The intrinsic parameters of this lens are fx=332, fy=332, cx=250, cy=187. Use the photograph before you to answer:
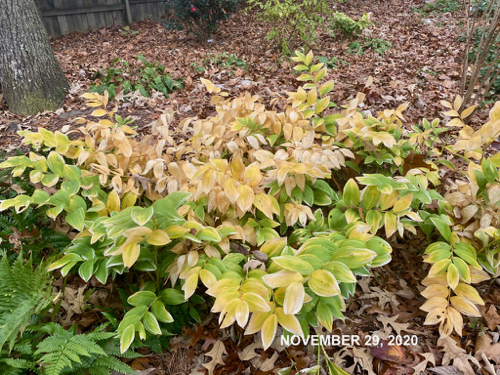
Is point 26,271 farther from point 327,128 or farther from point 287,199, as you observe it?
point 327,128

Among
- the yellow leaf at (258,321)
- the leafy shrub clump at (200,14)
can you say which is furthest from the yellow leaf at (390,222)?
the leafy shrub clump at (200,14)

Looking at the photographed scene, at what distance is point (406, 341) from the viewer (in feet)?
5.16

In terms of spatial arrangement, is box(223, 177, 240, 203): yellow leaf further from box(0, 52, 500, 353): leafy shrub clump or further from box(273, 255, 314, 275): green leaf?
box(273, 255, 314, 275): green leaf

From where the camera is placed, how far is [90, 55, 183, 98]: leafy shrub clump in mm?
4199

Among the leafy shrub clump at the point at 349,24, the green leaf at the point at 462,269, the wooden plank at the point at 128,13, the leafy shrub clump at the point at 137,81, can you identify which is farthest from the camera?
the wooden plank at the point at 128,13

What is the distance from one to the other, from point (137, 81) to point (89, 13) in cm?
425

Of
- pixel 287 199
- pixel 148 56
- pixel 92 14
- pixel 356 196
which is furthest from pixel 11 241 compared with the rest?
pixel 92 14

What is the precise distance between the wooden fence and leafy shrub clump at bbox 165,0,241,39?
5.23ft

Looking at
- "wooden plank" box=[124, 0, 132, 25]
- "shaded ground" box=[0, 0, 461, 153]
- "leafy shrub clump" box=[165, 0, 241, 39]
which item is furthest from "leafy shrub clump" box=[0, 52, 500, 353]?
"wooden plank" box=[124, 0, 132, 25]

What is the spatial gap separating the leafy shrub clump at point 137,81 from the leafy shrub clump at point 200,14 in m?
2.20

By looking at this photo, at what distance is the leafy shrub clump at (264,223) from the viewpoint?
1100mm

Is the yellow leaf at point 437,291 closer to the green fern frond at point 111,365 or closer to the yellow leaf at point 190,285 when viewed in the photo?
the yellow leaf at point 190,285

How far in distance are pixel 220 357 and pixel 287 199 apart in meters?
0.80

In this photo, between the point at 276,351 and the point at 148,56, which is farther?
the point at 148,56
